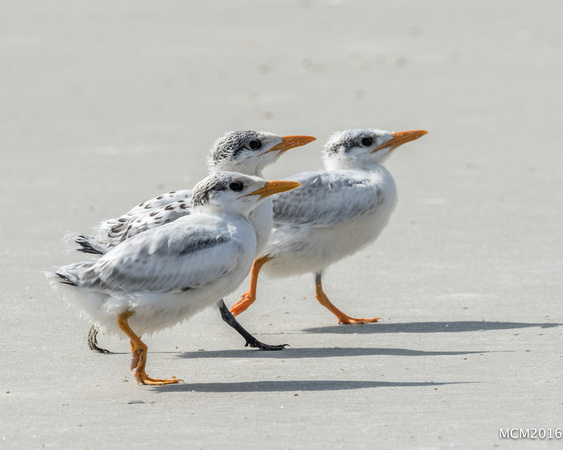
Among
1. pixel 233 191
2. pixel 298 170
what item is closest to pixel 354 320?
pixel 233 191

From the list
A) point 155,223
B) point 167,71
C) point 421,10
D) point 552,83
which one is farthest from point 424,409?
point 421,10

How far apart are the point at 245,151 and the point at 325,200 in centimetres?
87

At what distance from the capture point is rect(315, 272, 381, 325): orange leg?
25.5 ft

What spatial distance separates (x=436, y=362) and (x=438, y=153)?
21.1ft

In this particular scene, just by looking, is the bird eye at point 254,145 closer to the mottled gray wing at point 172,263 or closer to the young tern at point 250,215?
the young tern at point 250,215

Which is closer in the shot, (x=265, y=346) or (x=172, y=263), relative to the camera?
(x=172, y=263)

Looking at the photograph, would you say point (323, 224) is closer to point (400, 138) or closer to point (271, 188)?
point (400, 138)

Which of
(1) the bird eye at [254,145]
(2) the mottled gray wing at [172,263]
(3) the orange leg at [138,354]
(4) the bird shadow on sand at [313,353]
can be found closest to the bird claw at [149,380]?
(3) the orange leg at [138,354]

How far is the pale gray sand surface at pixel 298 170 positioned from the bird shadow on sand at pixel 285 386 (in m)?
0.02

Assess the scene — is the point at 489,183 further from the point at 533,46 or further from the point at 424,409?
the point at 533,46

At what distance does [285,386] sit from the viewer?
6035 millimetres

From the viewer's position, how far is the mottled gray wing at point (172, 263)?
6090mm

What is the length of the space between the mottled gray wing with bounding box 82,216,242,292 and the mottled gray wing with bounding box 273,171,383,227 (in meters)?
1.78

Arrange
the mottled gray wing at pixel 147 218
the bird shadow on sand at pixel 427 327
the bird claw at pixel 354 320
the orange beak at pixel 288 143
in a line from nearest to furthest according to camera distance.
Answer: the mottled gray wing at pixel 147 218, the bird shadow on sand at pixel 427 327, the orange beak at pixel 288 143, the bird claw at pixel 354 320
